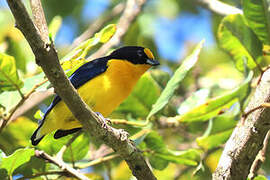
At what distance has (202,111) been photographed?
3.73 m

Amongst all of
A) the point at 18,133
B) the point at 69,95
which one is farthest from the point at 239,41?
the point at 18,133

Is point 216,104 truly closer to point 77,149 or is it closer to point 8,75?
point 77,149

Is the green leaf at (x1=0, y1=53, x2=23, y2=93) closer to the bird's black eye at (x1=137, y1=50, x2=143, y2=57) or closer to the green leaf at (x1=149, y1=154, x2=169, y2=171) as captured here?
the green leaf at (x1=149, y1=154, x2=169, y2=171)

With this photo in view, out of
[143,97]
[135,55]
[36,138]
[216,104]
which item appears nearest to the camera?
[216,104]

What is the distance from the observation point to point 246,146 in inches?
119

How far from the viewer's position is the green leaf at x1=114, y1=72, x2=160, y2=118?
422 cm

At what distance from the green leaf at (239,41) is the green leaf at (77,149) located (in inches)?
54.8

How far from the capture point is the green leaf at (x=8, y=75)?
342cm

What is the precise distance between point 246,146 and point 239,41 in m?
1.22

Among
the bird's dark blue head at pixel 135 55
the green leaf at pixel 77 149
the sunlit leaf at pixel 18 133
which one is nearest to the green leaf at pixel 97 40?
the green leaf at pixel 77 149

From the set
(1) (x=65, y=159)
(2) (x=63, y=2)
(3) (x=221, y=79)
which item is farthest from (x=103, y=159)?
(2) (x=63, y=2)

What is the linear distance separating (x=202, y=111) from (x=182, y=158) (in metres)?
0.39

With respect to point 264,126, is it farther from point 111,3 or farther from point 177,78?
point 111,3

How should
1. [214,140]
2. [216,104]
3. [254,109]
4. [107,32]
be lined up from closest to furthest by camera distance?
[254,109], [107,32], [216,104], [214,140]
